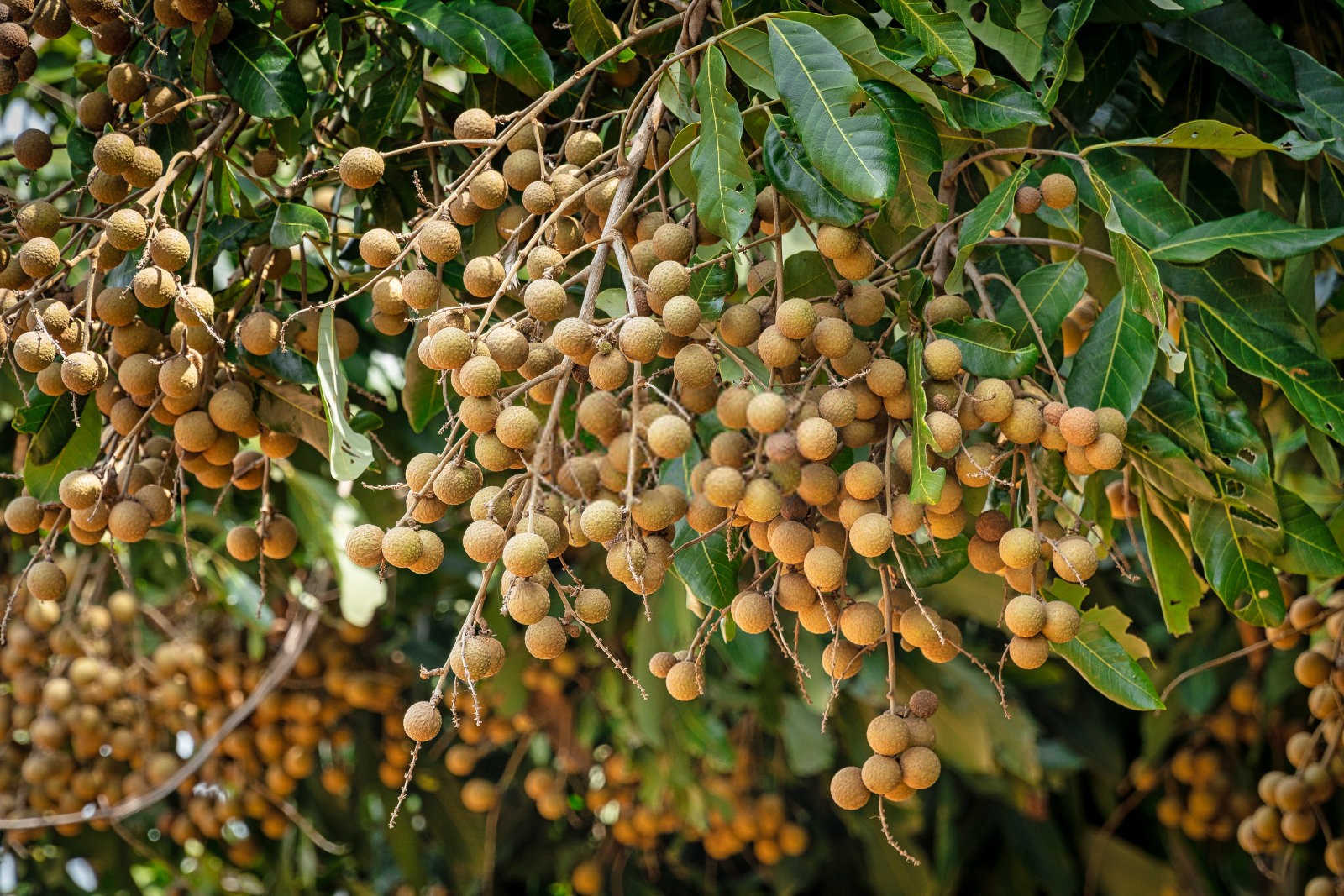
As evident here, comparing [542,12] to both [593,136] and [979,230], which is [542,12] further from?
[979,230]

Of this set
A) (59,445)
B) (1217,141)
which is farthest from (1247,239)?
(59,445)

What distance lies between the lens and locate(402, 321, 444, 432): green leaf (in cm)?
121

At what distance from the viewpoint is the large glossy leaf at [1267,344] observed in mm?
1110

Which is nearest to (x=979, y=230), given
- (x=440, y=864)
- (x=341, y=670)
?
(x=341, y=670)

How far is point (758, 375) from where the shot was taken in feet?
3.21

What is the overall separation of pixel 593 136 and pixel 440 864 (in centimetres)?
306

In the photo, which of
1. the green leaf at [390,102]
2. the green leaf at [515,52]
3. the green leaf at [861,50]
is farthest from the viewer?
the green leaf at [390,102]

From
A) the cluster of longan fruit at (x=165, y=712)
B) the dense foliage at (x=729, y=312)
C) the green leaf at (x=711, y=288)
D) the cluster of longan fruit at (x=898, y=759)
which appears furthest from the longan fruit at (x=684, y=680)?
the cluster of longan fruit at (x=165, y=712)

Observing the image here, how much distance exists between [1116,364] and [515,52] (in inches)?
25.3

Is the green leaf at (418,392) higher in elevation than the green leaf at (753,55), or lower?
lower

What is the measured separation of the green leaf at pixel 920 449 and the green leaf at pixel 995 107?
0.77 feet

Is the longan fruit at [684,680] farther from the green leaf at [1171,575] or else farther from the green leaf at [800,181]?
the green leaf at [1171,575]

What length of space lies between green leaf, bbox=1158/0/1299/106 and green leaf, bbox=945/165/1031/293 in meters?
0.34

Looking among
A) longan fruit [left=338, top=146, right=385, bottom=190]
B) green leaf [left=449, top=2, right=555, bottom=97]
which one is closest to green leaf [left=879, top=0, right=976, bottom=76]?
green leaf [left=449, top=2, right=555, bottom=97]
